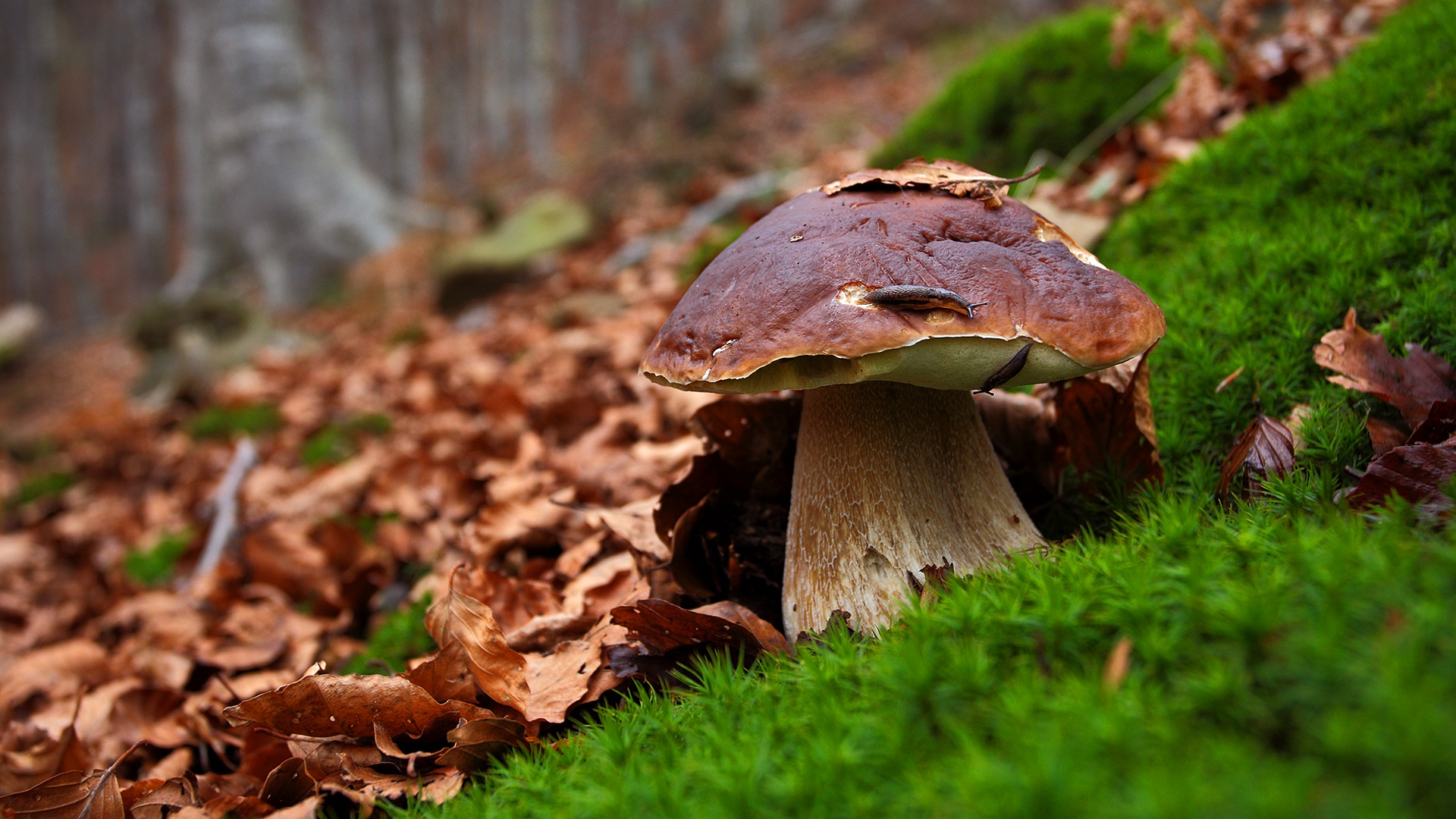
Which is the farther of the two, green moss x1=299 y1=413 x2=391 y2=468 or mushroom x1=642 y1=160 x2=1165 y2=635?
green moss x1=299 y1=413 x2=391 y2=468

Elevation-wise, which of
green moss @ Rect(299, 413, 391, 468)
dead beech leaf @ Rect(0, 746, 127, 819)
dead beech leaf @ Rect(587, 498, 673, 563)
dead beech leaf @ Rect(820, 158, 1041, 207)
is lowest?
green moss @ Rect(299, 413, 391, 468)

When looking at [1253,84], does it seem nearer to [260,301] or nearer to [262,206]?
[262,206]

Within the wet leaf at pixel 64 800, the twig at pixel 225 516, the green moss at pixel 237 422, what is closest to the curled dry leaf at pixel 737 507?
the wet leaf at pixel 64 800

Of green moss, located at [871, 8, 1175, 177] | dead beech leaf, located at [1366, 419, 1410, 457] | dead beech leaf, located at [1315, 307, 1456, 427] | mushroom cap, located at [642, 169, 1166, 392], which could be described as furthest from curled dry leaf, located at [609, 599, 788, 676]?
green moss, located at [871, 8, 1175, 177]

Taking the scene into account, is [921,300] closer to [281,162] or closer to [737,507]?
[737,507]

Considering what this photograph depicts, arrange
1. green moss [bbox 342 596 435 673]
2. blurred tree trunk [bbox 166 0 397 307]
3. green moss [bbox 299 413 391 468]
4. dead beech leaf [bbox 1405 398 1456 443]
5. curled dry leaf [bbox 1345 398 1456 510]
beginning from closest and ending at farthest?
curled dry leaf [bbox 1345 398 1456 510] → dead beech leaf [bbox 1405 398 1456 443] → green moss [bbox 342 596 435 673] → green moss [bbox 299 413 391 468] → blurred tree trunk [bbox 166 0 397 307]

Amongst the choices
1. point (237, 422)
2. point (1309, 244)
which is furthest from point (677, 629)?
point (237, 422)

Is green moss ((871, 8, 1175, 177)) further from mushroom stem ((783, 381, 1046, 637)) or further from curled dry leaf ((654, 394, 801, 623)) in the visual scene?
mushroom stem ((783, 381, 1046, 637))
